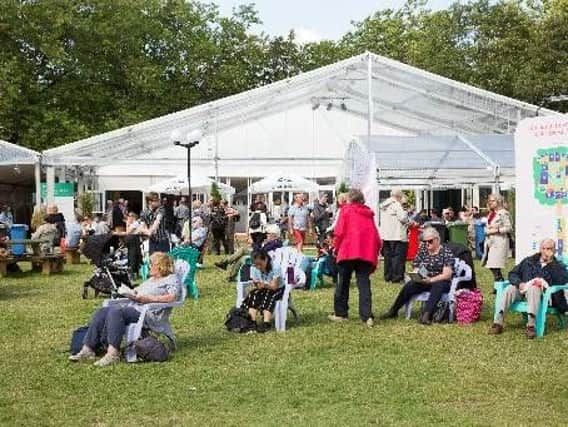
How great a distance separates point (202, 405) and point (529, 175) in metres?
6.05

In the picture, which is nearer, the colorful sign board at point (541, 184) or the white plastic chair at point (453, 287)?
the white plastic chair at point (453, 287)

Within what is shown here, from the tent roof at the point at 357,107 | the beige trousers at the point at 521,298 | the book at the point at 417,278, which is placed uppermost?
the tent roof at the point at 357,107

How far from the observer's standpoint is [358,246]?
10.3 metres

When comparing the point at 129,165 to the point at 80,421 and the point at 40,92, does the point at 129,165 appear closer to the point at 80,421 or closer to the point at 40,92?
the point at 40,92

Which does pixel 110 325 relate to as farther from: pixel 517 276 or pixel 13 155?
pixel 13 155

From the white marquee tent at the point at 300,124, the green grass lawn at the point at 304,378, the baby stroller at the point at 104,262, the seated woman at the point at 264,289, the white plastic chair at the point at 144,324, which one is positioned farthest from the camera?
the white marquee tent at the point at 300,124

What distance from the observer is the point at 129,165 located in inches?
1216

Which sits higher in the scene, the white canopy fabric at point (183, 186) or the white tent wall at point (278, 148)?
the white tent wall at point (278, 148)

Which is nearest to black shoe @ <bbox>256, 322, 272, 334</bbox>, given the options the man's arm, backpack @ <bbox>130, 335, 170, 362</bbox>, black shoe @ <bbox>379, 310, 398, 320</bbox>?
black shoe @ <bbox>379, 310, 398, 320</bbox>

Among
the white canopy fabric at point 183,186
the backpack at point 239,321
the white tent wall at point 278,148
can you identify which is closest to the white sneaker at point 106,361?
the backpack at point 239,321

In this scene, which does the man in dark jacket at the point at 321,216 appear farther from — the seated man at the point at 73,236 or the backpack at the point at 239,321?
the backpack at the point at 239,321

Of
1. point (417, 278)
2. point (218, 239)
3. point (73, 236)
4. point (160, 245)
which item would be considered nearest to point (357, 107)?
point (218, 239)

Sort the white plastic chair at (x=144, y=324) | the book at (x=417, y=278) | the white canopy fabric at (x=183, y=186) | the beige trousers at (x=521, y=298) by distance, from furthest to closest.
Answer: the white canopy fabric at (x=183, y=186)
the book at (x=417, y=278)
the beige trousers at (x=521, y=298)
the white plastic chair at (x=144, y=324)

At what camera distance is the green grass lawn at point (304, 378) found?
20.5 ft
